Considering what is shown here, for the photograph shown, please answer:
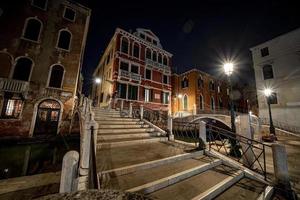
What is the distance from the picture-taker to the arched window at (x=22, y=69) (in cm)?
1076

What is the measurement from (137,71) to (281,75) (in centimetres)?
1979

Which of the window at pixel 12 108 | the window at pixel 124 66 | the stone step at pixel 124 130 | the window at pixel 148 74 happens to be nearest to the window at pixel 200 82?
the window at pixel 148 74

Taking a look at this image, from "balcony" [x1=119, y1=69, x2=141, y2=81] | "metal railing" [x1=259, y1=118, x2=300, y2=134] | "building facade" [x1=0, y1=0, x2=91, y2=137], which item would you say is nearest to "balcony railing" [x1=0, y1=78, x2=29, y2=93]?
"building facade" [x1=0, y1=0, x2=91, y2=137]

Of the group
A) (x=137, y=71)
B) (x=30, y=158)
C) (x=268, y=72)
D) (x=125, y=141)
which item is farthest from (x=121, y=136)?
(x=268, y=72)

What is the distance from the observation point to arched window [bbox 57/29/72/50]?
41.7 ft

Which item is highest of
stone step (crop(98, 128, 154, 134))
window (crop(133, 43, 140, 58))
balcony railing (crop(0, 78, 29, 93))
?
window (crop(133, 43, 140, 58))

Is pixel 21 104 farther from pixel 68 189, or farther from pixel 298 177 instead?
pixel 298 177

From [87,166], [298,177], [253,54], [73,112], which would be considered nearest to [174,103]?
[253,54]

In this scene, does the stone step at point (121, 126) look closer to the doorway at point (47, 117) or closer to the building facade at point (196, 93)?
the doorway at point (47, 117)

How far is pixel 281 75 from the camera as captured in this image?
17.1 metres

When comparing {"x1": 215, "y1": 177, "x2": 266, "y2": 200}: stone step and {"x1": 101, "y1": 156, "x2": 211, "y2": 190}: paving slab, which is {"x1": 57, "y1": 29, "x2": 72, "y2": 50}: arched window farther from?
{"x1": 215, "y1": 177, "x2": 266, "y2": 200}: stone step

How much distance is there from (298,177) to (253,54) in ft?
73.1

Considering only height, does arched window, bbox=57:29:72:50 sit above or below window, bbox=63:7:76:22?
below

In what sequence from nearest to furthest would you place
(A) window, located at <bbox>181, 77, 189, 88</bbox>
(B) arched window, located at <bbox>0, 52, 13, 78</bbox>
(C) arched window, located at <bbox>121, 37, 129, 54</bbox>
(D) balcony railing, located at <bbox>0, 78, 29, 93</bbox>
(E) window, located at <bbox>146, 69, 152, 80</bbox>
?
(D) balcony railing, located at <bbox>0, 78, 29, 93</bbox> → (B) arched window, located at <bbox>0, 52, 13, 78</bbox> → (C) arched window, located at <bbox>121, 37, 129, 54</bbox> → (E) window, located at <bbox>146, 69, 152, 80</bbox> → (A) window, located at <bbox>181, 77, 189, 88</bbox>
